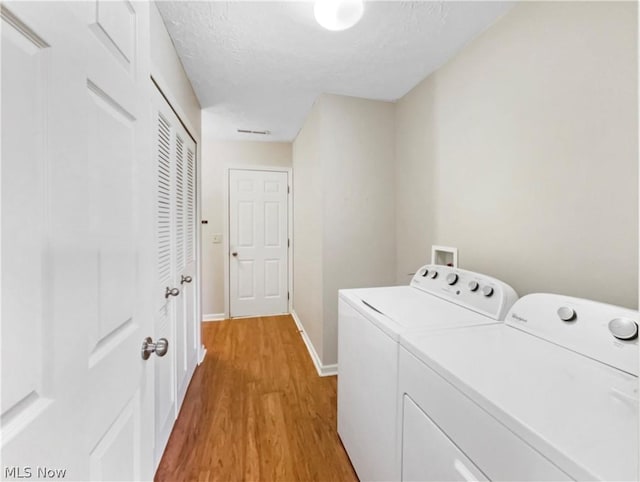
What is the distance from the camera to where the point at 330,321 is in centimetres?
224

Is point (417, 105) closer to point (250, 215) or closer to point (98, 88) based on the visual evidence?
point (98, 88)

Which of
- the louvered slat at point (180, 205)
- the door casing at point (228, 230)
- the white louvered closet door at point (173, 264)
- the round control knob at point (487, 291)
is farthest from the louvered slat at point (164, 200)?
the door casing at point (228, 230)

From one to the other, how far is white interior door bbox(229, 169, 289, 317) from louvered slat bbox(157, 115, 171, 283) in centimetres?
195

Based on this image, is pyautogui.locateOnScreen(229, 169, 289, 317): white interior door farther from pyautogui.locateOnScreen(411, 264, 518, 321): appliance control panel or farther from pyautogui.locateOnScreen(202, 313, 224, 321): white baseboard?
pyautogui.locateOnScreen(411, 264, 518, 321): appliance control panel

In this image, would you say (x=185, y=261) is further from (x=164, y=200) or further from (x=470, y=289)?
(x=470, y=289)

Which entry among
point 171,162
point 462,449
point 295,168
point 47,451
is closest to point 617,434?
point 462,449

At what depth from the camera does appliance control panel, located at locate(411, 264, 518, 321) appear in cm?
114

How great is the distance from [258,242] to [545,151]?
3039 millimetres

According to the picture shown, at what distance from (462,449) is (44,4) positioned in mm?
1214

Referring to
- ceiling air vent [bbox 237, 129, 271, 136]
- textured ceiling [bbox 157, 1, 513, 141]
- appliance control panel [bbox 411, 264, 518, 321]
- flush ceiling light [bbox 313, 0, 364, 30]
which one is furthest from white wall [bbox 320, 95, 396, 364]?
ceiling air vent [bbox 237, 129, 271, 136]

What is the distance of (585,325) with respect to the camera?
Result: 0.84 metres

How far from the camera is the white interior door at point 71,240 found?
375mm

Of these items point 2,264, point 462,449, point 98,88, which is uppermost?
point 98,88

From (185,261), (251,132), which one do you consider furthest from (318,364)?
(251,132)
